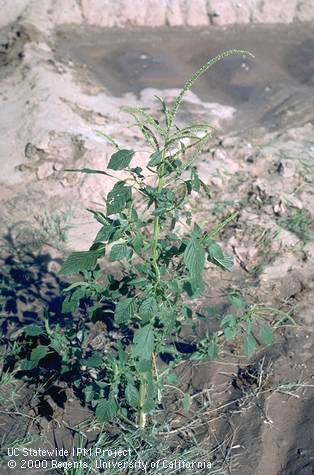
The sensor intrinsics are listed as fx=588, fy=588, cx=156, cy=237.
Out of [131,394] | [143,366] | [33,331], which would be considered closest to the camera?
[143,366]

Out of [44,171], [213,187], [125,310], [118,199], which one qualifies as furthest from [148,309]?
[44,171]

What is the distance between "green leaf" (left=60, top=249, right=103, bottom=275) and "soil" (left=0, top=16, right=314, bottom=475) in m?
0.88

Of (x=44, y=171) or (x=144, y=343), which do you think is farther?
(x=44, y=171)

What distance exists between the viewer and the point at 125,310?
7.03ft

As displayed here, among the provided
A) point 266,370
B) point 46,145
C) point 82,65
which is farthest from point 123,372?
point 82,65

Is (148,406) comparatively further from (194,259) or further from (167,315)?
(194,259)

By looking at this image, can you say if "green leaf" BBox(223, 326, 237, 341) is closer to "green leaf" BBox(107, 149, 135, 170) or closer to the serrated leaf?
the serrated leaf

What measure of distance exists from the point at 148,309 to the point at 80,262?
0.97ft

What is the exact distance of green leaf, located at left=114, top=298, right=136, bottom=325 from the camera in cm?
213

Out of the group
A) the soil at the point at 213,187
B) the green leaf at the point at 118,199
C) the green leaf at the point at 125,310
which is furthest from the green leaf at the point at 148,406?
the green leaf at the point at 118,199

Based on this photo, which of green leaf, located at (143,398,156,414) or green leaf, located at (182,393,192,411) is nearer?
green leaf, located at (143,398,156,414)

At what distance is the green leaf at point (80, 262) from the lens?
209 cm

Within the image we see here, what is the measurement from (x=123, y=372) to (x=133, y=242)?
559 mm

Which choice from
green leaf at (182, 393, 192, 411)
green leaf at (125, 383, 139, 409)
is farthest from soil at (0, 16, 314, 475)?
green leaf at (125, 383, 139, 409)
